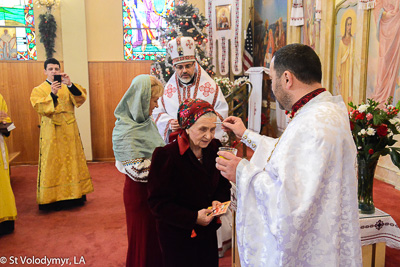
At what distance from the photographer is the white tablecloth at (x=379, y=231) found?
2.78 m

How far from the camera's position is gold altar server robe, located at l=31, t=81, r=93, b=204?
200 inches

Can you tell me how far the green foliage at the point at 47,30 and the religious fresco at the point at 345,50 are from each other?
5968 mm

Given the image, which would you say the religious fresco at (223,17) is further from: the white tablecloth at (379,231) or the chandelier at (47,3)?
the white tablecloth at (379,231)

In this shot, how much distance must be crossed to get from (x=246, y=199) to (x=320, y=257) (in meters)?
0.39

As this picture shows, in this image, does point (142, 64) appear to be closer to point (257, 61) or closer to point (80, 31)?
point (80, 31)

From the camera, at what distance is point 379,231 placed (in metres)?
2.82

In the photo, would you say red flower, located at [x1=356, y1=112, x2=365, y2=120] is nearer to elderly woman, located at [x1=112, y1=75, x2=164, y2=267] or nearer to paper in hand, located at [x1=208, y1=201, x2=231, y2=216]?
paper in hand, located at [x1=208, y1=201, x2=231, y2=216]

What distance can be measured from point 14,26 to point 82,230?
6.00m

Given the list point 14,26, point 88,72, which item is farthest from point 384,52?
point 14,26

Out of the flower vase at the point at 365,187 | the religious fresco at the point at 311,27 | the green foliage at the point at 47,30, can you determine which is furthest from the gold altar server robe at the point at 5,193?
the religious fresco at the point at 311,27

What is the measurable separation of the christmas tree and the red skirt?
567 centimetres

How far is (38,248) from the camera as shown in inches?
158

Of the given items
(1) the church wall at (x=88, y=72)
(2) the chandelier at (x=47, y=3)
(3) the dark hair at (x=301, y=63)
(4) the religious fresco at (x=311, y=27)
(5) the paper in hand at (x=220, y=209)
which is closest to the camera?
(3) the dark hair at (x=301, y=63)

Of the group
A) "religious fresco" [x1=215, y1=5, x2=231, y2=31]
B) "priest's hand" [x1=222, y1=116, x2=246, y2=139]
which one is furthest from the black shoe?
"religious fresco" [x1=215, y1=5, x2=231, y2=31]
